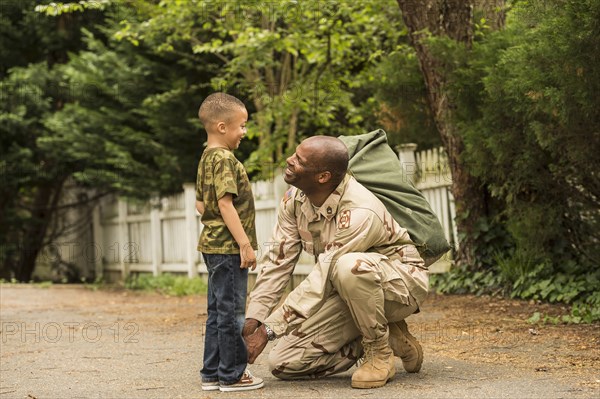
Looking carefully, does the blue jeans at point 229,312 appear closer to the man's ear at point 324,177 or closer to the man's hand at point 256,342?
the man's hand at point 256,342

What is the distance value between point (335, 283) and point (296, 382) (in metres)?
0.70

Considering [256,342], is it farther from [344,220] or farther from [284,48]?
[284,48]

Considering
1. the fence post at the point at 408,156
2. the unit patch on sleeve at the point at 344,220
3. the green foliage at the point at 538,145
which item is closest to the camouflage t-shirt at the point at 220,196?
the unit patch on sleeve at the point at 344,220

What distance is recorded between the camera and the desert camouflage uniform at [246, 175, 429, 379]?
4516 millimetres

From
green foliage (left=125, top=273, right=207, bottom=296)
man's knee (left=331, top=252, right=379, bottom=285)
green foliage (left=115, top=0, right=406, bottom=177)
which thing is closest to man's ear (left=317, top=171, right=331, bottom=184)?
man's knee (left=331, top=252, right=379, bottom=285)

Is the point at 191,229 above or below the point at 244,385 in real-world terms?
above

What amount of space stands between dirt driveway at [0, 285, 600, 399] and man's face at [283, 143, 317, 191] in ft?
3.65

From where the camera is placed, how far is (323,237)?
15.7ft

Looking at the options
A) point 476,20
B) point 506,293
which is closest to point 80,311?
point 506,293

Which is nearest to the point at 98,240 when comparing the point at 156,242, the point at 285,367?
the point at 156,242

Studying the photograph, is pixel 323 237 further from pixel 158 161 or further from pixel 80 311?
pixel 158 161

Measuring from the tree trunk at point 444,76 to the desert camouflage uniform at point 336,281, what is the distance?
4407mm

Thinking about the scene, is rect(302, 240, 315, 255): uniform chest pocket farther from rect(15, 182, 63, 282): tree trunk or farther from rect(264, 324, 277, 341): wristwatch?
rect(15, 182, 63, 282): tree trunk

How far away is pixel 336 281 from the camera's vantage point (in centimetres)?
454
